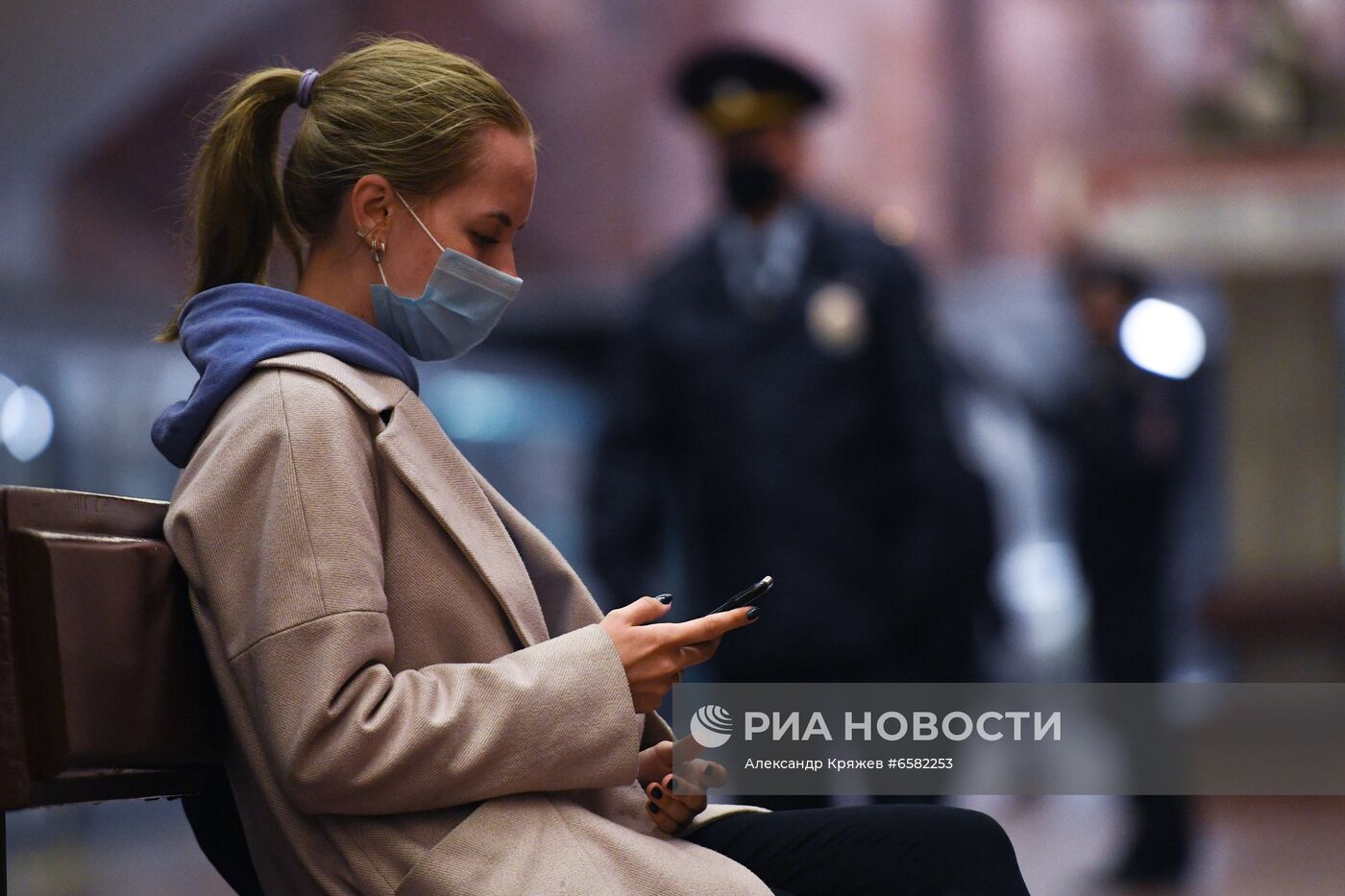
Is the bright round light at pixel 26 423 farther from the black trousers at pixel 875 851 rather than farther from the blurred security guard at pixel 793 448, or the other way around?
the black trousers at pixel 875 851

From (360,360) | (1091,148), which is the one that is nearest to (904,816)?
(360,360)

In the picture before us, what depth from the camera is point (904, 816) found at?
1627 millimetres

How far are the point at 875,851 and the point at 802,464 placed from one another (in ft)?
5.01

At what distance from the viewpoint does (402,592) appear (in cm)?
150

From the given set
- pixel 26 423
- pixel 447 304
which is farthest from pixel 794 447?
pixel 26 423

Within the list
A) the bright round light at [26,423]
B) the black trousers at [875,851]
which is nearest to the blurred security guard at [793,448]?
the black trousers at [875,851]

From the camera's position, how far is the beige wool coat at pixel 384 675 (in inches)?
54.7

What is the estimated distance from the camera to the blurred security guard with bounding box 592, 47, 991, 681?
3.08 m

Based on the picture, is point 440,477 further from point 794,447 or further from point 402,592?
point 794,447

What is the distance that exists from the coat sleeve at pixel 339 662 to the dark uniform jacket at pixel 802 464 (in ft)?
5.26

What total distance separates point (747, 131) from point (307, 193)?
1.94 meters

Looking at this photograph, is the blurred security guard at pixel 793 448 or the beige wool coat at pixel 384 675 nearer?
the beige wool coat at pixel 384 675

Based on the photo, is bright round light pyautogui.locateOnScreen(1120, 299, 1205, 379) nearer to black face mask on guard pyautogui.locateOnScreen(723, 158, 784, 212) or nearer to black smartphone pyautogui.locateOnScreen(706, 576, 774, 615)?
black face mask on guard pyautogui.locateOnScreen(723, 158, 784, 212)

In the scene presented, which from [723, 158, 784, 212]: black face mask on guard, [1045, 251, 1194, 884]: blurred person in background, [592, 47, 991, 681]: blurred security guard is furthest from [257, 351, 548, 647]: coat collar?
[1045, 251, 1194, 884]: blurred person in background
